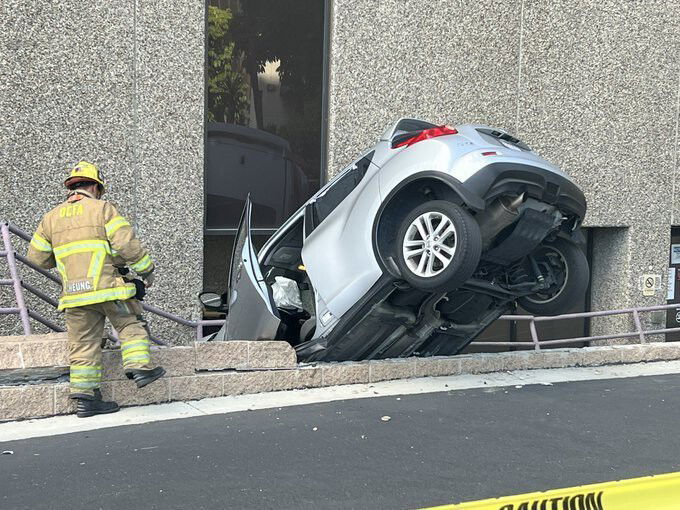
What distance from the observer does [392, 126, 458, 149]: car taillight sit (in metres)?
5.35

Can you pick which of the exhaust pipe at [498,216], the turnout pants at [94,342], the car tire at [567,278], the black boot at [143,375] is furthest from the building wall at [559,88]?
the black boot at [143,375]

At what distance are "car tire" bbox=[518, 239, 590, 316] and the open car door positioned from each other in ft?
7.06

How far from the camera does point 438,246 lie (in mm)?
5109

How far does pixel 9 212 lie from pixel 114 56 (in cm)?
190

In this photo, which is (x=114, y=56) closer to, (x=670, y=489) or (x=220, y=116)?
(x=220, y=116)

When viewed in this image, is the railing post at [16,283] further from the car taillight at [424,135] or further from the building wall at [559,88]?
the building wall at [559,88]

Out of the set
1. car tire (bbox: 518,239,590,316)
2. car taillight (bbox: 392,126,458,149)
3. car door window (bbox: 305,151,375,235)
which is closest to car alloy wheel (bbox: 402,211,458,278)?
car taillight (bbox: 392,126,458,149)

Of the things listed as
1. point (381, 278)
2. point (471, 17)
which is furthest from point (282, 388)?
point (471, 17)

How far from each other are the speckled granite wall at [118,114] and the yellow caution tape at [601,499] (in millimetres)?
5932

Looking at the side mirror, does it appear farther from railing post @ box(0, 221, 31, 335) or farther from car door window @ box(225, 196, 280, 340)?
railing post @ box(0, 221, 31, 335)

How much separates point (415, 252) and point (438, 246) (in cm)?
21

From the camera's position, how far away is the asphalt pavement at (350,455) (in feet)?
12.2

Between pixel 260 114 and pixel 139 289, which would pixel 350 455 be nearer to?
pixel 139 289

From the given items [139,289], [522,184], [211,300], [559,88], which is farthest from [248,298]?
[559,88]
